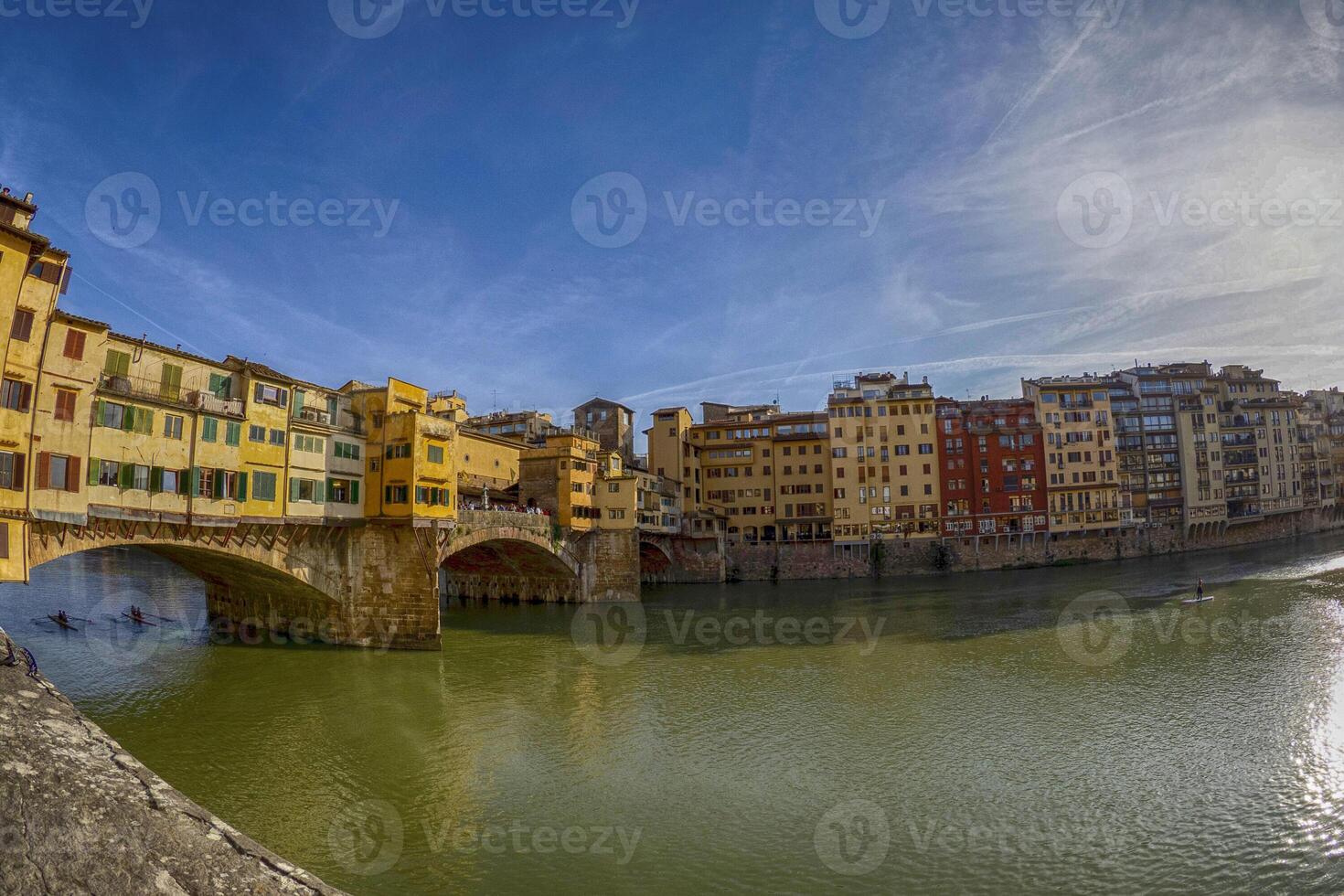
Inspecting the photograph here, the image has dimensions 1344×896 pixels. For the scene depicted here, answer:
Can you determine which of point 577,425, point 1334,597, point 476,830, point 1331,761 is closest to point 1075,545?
point 1334,597

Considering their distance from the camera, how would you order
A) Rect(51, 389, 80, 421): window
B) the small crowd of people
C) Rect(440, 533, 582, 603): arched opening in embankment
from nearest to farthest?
1. Rect(51, 389, 80, 421): window
2. the small crowd of people
3. Rect(440, 533, 582, 603): arched opening in embankment

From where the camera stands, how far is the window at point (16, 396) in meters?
20.1

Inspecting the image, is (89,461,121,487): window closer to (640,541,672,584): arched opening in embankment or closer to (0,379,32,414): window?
(0,379,32,414): window

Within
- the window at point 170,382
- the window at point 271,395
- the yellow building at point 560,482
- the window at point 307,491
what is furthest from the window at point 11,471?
the yellow building at point 560,482

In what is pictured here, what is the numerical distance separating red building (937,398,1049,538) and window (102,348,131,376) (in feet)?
222

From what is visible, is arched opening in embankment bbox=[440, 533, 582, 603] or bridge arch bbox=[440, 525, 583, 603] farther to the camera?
arched opening in embankment bbox=[440, 533, 582, 603]

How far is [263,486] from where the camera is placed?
97.3ft

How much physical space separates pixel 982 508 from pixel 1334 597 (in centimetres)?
3162

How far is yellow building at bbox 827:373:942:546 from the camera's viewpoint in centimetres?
7281

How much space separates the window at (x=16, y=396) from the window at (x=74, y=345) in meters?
2.08

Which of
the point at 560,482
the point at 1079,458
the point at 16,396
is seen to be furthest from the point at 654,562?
the point at 16,396

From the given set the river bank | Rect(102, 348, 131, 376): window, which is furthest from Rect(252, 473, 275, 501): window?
the river bank

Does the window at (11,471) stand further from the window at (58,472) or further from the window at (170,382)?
the window at (170,382)

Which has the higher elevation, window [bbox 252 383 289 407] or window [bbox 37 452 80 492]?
window [bbox 252 383 289 407]
